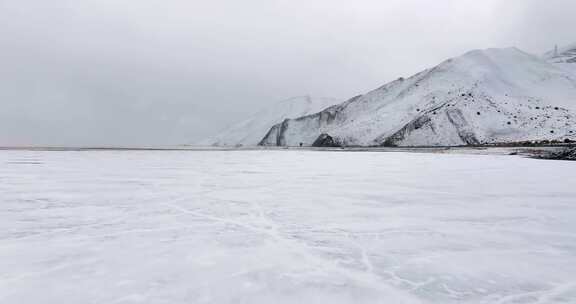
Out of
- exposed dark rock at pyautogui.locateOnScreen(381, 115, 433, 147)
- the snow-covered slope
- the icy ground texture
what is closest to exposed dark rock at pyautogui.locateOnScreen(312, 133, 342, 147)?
the snow-covered slope

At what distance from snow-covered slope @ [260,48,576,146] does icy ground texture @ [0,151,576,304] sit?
2933 inches

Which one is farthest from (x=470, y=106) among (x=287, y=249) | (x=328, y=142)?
(x=287, y=249)

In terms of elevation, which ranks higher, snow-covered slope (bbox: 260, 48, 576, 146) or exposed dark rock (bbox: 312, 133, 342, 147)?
snow-covered slope (bbox: 260, 48, 576, 146)

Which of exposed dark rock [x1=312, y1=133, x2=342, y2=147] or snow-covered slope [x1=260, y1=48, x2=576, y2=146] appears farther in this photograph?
exposed dark rock [x1=312, y1=133, x2=342, y2=147]

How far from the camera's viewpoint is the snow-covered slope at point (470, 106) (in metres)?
86.3

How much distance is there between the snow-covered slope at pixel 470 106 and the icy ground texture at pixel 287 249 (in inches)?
2933

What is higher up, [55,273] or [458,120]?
[458,120]

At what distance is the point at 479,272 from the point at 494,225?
9.41ft

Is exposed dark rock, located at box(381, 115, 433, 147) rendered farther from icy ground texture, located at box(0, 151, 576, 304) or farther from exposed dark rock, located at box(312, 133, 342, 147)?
icy ground texture, located at box(0, 151, 576, 304)

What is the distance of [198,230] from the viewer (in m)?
6.35

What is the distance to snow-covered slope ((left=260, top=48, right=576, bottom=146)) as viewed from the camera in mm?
86312

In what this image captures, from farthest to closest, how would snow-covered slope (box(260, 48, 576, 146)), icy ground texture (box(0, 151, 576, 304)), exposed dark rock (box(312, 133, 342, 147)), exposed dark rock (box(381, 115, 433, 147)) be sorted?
exposed dark rock (box(312, 133, 342, 147)) → exposed dark rock (box(381, 115, 433, 147)) → snow-covered slope (box(260, 48, 576, 146)) → icy ground texture (box(0, 151, 576, 304))

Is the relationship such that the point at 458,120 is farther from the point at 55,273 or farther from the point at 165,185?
the point at 55,273

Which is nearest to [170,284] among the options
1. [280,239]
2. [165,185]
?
[280,239]
